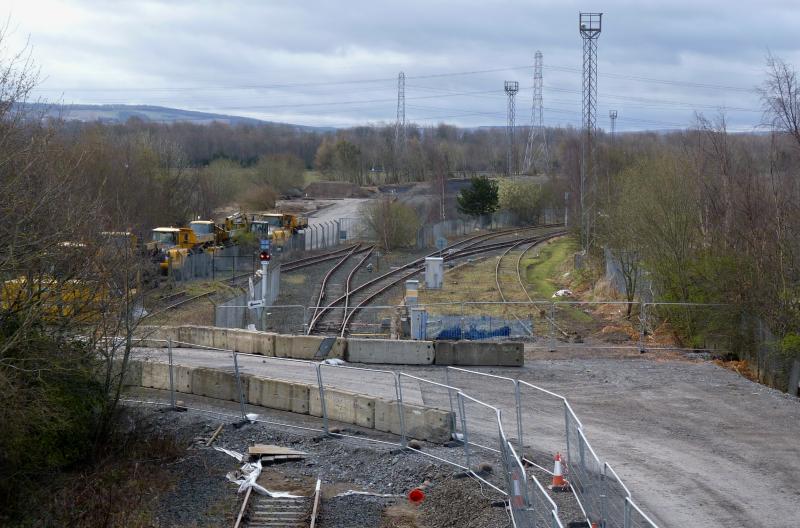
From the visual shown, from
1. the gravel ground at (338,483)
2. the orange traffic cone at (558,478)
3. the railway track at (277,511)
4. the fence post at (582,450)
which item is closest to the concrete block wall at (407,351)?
the gravel ground at (338,483)

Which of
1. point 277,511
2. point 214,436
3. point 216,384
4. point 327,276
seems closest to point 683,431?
point 277,511

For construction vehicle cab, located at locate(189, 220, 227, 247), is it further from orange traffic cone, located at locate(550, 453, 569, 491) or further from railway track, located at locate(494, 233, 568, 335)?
orange traffic cone, located at locate(550, 453, 569, 491)

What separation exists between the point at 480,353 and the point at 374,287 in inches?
748

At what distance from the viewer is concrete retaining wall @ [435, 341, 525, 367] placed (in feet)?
76.0

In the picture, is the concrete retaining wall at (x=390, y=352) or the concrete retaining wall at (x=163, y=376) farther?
the concrete retaining wall at (x=390, y=352)

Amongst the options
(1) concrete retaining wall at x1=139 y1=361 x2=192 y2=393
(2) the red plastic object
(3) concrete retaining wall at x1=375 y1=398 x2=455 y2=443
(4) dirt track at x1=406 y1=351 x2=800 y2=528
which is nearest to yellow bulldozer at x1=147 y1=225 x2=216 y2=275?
(1) concrete retaining wall at x1=139 y1=361 x2=192 y2=393

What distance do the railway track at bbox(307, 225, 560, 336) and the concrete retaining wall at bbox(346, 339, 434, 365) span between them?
4593 millimetres

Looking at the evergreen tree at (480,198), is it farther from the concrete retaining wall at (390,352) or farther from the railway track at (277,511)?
the railway track at (277,511)

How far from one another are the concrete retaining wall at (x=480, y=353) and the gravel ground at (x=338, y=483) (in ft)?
18.9

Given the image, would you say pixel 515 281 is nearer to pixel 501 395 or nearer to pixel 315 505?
pixel 501 395

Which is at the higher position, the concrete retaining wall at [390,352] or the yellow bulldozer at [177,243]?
the yellow bulldozer at [177,243]

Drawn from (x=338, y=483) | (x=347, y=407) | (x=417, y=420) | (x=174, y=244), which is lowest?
(x=338, y=483)

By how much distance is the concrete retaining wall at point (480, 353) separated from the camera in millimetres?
23156

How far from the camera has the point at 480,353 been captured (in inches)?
915
